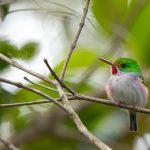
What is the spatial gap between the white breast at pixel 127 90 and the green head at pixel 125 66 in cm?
9

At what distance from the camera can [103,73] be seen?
4.72 meters

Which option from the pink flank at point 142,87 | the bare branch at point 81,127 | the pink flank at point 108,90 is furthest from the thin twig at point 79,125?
the pink flank at point 142,87

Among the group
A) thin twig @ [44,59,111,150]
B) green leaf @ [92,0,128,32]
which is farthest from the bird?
A: thin twig @ [44,59,111,150]

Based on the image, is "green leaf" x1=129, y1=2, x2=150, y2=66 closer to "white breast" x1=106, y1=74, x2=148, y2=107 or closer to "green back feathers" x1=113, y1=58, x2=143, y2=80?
"green back feathers" x1=113, y1=58, x2=143, y2=80

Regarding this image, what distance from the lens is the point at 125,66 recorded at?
4.35 m

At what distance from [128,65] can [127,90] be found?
29 centimetres

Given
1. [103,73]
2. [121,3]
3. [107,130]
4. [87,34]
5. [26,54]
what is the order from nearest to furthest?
[26,54] < [107,130] < [121,3] < [103,73] < [87,34]

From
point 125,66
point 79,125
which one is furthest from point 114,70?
point 79,125

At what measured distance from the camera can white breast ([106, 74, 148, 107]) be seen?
4039 mm

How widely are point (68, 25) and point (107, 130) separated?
141 cm

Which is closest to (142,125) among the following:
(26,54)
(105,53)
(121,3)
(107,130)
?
(107,130)

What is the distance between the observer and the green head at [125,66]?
4.29 metres

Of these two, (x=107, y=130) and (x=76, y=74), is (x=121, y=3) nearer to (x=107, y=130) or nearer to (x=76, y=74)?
(x=76, y=74)

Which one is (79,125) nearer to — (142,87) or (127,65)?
(142,87)
